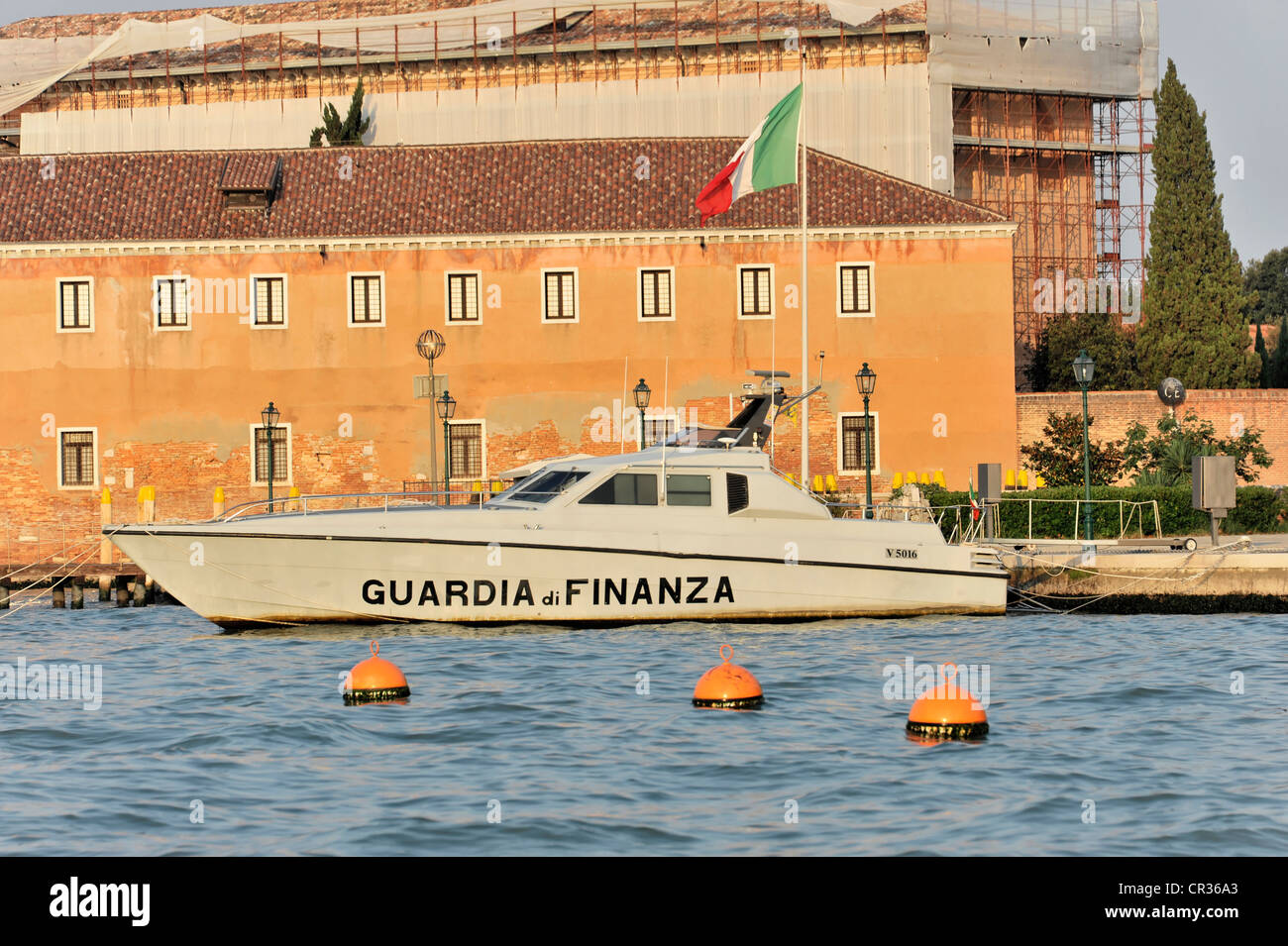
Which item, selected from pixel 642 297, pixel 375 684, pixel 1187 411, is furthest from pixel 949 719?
pixel 1187 411

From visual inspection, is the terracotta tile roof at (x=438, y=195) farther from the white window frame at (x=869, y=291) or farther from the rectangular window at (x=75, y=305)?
the rectangular window at (x=75, y=305)

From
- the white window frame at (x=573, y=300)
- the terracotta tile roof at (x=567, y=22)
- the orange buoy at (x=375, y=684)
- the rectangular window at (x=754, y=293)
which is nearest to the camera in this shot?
the orange buoy at (x=375, y=684)

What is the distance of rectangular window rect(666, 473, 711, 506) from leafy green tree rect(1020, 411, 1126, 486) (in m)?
21.7

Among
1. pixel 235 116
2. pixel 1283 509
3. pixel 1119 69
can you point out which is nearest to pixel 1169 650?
pixel 1283 509

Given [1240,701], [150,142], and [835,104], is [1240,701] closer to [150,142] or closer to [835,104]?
[835,104]

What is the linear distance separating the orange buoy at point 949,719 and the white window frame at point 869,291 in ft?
91.8

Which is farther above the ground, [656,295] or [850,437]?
[656,295]

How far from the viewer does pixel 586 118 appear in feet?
193

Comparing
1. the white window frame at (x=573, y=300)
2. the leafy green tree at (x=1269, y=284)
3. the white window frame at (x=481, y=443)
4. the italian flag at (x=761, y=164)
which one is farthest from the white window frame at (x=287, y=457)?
the leafy green tree at (x=1269, y=284)

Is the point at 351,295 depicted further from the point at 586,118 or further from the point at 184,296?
the point at 586,118

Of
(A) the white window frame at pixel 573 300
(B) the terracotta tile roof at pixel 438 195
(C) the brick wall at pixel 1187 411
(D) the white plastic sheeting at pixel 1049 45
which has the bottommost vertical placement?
(C) the brick wall at pixel 1187 411

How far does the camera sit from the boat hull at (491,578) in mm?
19375

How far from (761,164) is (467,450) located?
15.7 meters
